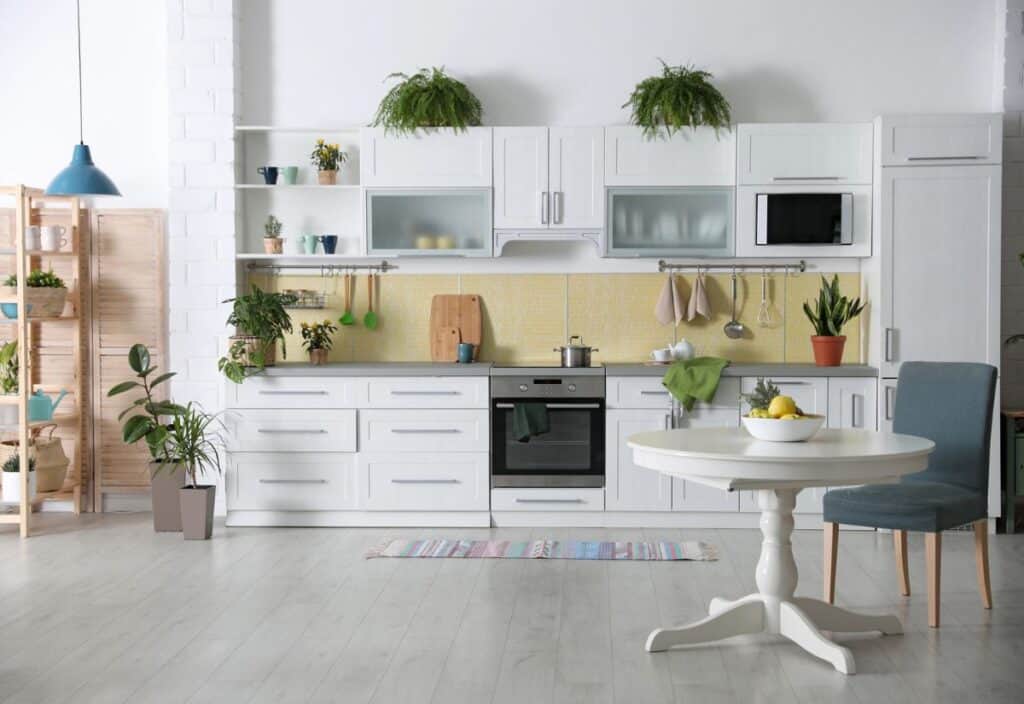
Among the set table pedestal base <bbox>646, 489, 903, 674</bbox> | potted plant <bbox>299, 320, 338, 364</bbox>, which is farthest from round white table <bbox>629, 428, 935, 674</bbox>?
potted plant <bbox>299, 320, 338, 364</bbox>

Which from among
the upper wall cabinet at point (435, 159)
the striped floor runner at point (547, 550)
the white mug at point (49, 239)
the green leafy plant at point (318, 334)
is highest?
the upper wall cabinet at point (435, 159)

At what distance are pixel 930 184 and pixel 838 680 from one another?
3.17 meters

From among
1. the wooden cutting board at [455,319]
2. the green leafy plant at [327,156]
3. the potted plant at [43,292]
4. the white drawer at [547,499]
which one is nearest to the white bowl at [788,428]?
the white drawer at [547,499]

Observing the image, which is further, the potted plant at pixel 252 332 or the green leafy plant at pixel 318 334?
the green leafy plant at pixel 318 334

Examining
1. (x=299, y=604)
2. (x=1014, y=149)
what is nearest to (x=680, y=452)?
(x=299, y=604)

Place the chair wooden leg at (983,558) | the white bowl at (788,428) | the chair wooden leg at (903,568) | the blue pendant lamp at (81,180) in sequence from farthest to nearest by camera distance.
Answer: the blue pendant lamp at (81,180)
the chair wooden leg at (903,568)
the chair wooden leg at (983,558)
the white bowl at (788,428)

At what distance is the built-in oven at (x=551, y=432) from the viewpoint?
5.72m

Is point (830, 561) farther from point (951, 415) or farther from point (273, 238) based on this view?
point (273, 238)

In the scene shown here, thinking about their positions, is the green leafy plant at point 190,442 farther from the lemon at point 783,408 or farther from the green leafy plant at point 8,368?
→ the lemon at point 783,408

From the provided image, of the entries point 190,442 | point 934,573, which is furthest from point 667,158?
point 190,442

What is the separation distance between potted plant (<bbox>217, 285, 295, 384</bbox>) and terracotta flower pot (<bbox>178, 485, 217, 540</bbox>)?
0.62m

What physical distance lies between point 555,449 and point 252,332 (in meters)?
1.69

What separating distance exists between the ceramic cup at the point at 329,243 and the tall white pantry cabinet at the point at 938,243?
2.92 m

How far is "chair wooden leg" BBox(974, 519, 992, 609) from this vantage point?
4105mm
